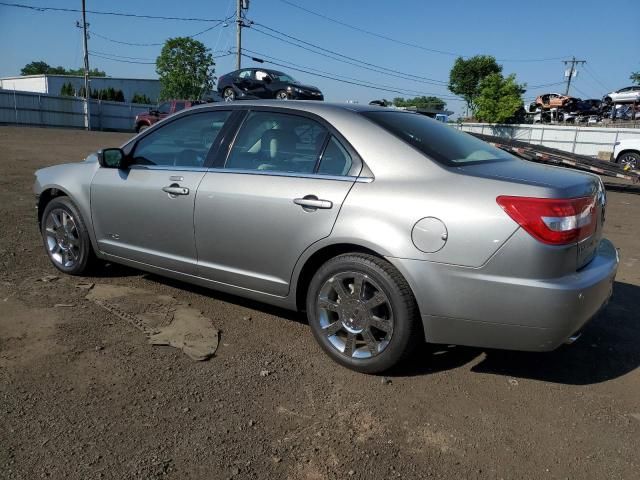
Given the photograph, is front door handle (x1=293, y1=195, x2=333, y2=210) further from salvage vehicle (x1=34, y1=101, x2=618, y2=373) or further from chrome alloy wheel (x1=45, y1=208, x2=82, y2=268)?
chrome alloy wheel (x1=45, y1=208, x2=82, y2=268)

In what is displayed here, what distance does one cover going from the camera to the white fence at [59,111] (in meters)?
35.8

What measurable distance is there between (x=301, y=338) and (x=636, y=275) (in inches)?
155

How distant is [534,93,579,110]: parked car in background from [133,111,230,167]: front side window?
4171 cm

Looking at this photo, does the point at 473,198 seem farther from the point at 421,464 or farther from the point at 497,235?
the point at 421,464

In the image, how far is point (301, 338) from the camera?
3.70 metres

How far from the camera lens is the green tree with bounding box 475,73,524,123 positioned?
40.0 metres

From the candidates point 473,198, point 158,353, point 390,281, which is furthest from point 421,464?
point 158,353

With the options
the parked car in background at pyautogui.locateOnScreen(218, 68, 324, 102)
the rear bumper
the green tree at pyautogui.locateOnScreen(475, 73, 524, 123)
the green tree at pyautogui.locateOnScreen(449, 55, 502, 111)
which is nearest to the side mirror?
the rear bumper

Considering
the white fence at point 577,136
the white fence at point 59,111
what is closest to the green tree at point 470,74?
the white fence at point 577,136

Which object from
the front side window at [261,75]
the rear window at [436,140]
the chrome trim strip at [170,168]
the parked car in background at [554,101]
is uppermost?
the parked car in background at [554,101]

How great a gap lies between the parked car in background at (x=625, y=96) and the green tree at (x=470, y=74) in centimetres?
1974


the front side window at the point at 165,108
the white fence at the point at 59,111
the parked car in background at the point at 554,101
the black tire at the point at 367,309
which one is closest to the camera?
the black tire at the point at 367,309

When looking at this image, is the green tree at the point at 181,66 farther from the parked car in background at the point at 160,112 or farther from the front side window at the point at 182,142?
the front side window at the point at 182,142

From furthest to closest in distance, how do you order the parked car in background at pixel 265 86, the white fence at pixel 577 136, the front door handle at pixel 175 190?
the white fence at pixel 577 136 → the parked car in background at pixel 265 86 → the front door handle at pixel 175 190
